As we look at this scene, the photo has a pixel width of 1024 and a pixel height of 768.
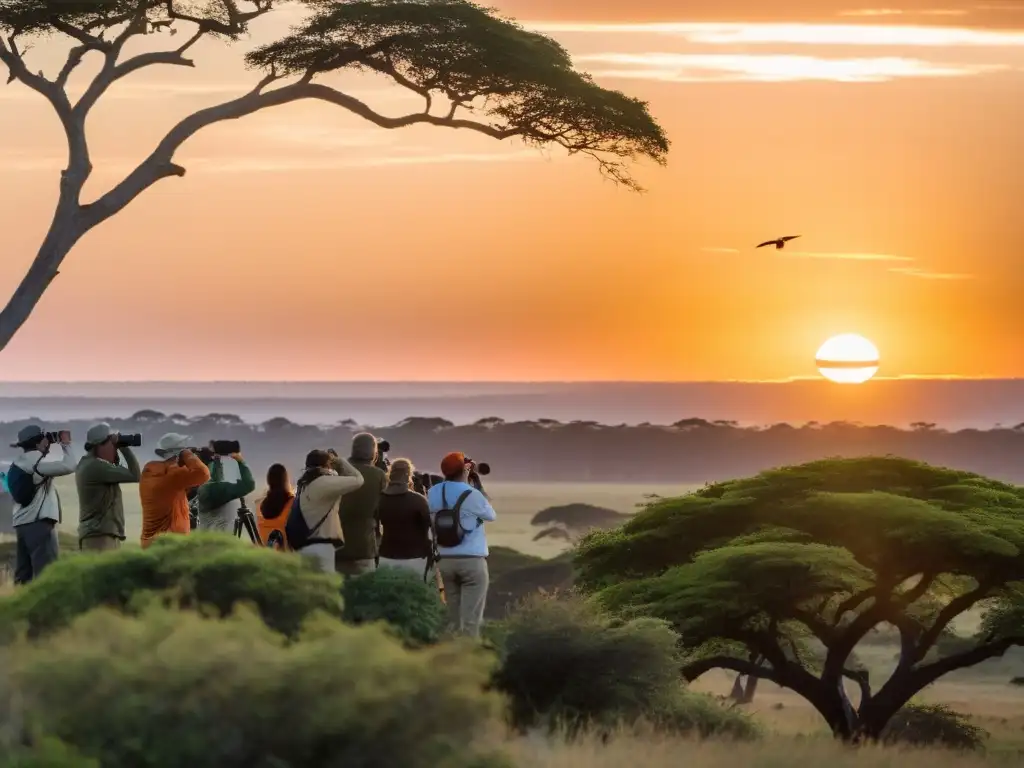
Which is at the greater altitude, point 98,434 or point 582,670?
point 98,434

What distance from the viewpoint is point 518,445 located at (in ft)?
635

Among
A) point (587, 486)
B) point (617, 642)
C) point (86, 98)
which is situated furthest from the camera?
point (587, 486)

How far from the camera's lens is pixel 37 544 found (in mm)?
20188

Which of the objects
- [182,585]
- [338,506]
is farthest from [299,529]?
[182,585]

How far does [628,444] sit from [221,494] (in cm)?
18159

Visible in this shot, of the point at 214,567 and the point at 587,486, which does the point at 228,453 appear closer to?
the point at 214,567

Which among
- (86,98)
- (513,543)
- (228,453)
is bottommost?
(513,543)

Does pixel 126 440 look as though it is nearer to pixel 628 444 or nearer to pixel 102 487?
pixel 102 487

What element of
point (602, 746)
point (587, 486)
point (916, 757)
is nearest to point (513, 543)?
point (587, 486)

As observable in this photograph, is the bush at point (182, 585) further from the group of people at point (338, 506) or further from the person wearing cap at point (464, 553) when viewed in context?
the person wearing cap at point (464, 553)

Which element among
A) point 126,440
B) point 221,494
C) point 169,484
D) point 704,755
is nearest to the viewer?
point 704,755

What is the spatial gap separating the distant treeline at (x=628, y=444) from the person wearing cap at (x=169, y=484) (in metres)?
154

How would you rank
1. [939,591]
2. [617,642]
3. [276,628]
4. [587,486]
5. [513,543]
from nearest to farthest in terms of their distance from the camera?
[276,628] < [617,642] < [939,591] < [513,543] < [587,486]

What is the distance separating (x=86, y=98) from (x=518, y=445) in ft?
540
